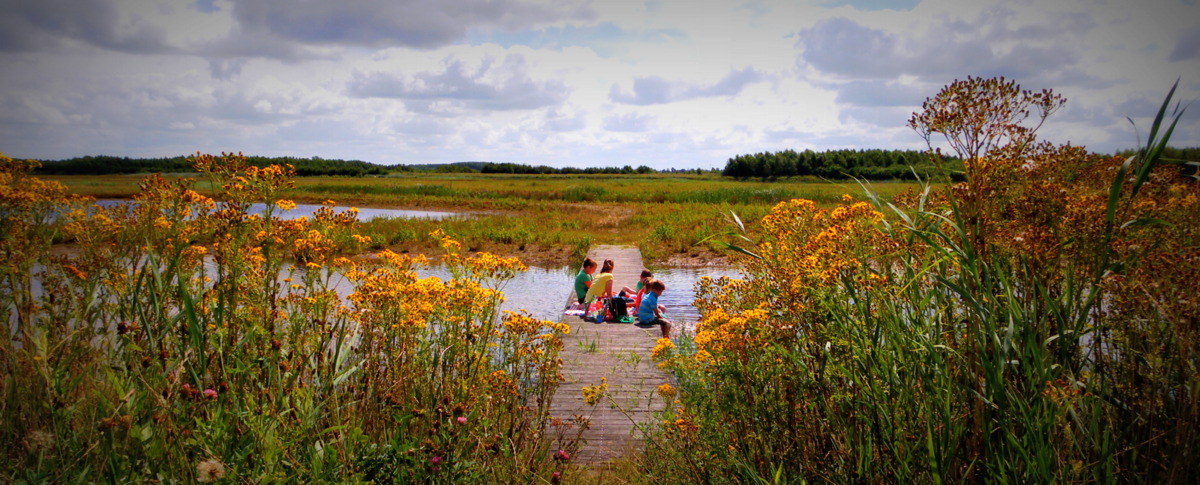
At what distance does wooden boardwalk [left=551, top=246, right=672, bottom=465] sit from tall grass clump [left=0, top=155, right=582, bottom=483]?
→ 1.02 meters

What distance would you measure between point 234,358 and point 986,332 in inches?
107

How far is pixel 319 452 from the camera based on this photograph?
88.6 inches

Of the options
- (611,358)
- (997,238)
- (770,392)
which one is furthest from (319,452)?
(611,358)

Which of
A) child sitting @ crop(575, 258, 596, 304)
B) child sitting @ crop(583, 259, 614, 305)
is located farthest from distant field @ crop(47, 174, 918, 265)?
child sitting @ crop(575, 258, 596, 304)

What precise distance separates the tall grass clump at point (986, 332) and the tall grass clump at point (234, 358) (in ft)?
3.88

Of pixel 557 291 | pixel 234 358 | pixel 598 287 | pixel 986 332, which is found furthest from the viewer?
pixel 557 291

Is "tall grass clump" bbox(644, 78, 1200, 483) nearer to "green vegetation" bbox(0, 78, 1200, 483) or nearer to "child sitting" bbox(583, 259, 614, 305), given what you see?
"green vegetation" bbox(0, 78, 1200, 483)

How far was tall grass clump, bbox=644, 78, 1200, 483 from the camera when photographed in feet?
6.22

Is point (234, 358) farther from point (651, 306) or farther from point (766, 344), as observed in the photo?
point (651, 306)

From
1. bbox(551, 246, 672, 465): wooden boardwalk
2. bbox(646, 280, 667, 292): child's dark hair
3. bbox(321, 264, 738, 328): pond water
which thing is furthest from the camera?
bbox(321, 264, 738, 328): pond water

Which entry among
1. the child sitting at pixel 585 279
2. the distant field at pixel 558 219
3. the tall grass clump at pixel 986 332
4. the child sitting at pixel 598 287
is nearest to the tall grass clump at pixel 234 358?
the tall grass clump at pixel 986 332

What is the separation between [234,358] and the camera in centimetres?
246

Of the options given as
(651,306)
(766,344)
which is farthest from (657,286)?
(766,344)

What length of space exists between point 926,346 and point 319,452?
2057 mm
